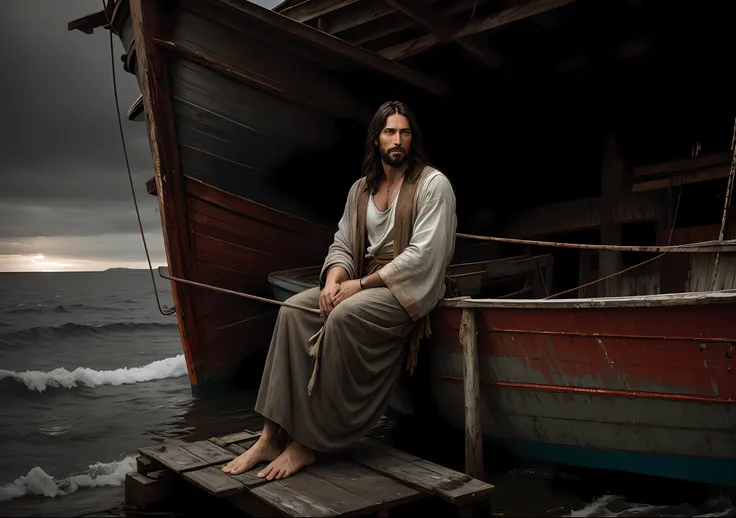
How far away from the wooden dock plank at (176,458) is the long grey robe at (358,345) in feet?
1.32

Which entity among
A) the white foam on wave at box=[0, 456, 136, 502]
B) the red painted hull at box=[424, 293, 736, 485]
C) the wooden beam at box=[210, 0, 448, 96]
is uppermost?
the wooden beam at box=[210, 0, 448, 96]

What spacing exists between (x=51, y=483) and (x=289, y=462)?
1955 mm

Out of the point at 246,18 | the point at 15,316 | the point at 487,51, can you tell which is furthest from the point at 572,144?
the point at 15,316

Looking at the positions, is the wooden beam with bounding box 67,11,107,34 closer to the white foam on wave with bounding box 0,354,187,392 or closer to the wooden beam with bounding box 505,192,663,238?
the white foam on wave with bounding box 0,354,187,392

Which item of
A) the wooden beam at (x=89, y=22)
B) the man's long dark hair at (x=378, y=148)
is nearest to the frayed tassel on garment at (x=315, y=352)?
the man's long dark hair at (x=378, y=148)

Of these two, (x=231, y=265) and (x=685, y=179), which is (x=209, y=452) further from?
(x=685, y=179)

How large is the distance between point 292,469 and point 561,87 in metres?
5.33

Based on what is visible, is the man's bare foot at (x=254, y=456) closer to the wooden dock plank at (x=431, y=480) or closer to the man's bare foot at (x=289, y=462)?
the man's bare foot at (x=289, y=462)

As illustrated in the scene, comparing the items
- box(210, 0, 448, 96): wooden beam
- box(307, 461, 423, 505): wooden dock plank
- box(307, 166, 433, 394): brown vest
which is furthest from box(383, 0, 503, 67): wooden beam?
box(307, 461, 423, 505): wooden dock plank

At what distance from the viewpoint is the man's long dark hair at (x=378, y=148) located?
3.64 metres

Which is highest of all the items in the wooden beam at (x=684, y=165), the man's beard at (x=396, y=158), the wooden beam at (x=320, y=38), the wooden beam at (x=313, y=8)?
the wooden beam at (x=313, y=8)

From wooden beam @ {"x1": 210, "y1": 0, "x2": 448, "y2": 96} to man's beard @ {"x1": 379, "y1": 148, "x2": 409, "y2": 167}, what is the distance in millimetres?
2411

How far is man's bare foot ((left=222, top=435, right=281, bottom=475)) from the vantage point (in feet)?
10.5

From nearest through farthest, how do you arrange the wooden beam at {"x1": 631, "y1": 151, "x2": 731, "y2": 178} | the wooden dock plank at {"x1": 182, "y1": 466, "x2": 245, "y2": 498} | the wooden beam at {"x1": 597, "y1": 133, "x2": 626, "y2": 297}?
1. the wooden dock plank at {"x1": 182, "y1": 466, "x2": 245, "y2": 498}
2. the wooden beam at {"x1": 631, "y1": 151, "x2": 731, "y2": 178}
3. the wooden beam at {"x1": 597, "y1": 133, "x2": 626, "y2": 297}
